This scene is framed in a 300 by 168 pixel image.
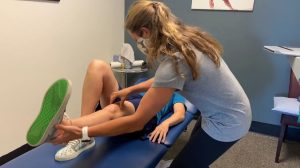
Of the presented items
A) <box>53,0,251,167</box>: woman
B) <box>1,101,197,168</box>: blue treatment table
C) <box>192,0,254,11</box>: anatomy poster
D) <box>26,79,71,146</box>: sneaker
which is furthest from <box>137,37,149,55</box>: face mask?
<box>192,0,254,11</box>: anatomy poster

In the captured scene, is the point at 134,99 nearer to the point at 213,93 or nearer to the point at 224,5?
the point at 213,93

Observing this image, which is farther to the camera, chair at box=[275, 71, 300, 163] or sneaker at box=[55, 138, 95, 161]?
chair at box=[275, 71, 300, 163]

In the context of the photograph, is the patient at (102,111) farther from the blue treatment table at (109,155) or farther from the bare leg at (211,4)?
the bare leg at (211,4)

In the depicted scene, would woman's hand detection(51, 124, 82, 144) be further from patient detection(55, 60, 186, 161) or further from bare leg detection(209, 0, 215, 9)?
bare leg detection(209, 0, 215, 9)

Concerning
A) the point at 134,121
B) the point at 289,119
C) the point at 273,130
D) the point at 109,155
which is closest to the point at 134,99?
the point at 109,155

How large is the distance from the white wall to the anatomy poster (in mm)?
913

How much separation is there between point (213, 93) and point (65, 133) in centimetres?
63

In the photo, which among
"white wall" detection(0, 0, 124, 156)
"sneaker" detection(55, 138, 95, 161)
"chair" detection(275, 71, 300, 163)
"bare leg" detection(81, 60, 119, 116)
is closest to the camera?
"sneaker" detection(55, 138, 95, 161)

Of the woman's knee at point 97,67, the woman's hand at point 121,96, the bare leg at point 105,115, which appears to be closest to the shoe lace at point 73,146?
the bare leg at point 105,115

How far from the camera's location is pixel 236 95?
119 cm

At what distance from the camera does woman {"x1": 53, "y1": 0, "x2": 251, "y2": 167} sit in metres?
1.08

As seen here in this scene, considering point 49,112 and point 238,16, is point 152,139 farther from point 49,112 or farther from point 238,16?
point 238,16

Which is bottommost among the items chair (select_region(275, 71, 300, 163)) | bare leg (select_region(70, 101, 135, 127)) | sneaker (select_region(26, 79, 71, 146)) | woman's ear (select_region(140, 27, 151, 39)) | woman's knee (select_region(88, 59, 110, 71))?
chair (select_region(275, 71, 300, 163))

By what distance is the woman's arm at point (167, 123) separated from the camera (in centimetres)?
152
